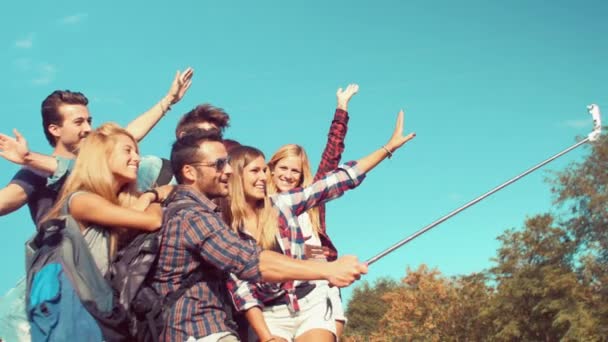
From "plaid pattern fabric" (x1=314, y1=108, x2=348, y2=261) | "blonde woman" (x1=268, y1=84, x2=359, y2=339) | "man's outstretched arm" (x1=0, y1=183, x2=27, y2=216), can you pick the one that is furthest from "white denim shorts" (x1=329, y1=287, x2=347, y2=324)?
"man's outstretched arm" (x1=0, y1=183, x2=27, y2=216)

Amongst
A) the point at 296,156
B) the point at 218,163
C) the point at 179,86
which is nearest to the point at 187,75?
the point at 179,86

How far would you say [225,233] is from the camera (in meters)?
3.81

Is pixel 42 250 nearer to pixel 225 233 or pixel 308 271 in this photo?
pixel 225 233

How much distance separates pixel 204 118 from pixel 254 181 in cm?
71

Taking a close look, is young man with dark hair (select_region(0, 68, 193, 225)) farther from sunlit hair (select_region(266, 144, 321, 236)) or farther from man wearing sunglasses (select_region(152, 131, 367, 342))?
man wearing sunglasses (select_region(152, 131, 367, 342))

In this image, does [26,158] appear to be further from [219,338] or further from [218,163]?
[219,338]

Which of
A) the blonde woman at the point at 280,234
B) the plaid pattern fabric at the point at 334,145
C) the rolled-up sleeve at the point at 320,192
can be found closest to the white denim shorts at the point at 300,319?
the blonde woman at the point at 280,234

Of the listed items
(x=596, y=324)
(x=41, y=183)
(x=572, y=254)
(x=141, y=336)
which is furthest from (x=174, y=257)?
(x=572, y=254)

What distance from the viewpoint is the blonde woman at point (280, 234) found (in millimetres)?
4953

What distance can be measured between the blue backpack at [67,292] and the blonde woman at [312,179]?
186cm

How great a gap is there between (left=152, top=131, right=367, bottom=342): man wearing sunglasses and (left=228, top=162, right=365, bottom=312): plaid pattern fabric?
0.77 m

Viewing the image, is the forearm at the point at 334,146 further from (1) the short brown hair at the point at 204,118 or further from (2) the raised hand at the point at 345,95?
(1) the short brown hair at the point at 204,118

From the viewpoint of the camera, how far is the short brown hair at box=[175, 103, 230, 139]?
557 cm

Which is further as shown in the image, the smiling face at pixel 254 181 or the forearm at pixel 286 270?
the smiling face at pixel 254 181
